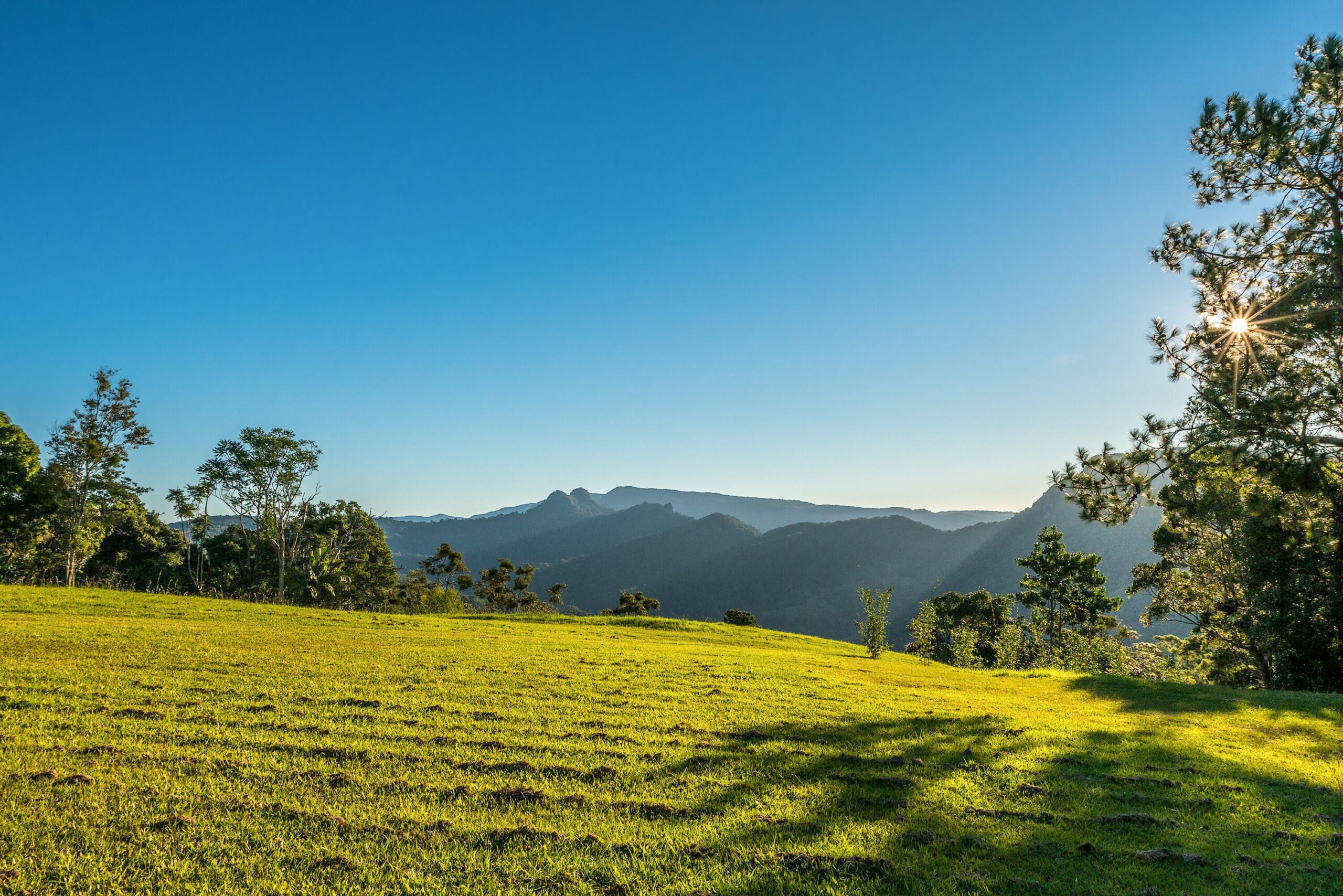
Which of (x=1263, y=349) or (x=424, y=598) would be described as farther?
(x=424, y=598)

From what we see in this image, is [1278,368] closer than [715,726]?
No

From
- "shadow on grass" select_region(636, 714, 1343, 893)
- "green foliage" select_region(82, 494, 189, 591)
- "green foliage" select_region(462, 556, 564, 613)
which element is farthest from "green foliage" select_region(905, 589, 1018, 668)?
"green foliage" select_region(82, 494, 189, 591)

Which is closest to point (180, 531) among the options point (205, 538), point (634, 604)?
point (205, 538)

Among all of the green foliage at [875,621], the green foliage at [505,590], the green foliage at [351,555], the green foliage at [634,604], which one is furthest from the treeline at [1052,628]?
the green foliage at [351,555]

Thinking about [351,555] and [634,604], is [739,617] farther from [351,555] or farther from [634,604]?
[351,555]

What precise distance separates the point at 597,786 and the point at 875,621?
22.7 meters

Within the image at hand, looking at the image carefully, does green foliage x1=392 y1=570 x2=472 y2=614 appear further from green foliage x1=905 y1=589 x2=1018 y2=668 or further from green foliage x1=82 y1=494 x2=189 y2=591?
green foliage x1=905 y1=589 x2=1018 y2=668

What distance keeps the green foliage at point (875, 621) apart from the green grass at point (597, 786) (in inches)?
507

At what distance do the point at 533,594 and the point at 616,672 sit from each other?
5720 centimetres

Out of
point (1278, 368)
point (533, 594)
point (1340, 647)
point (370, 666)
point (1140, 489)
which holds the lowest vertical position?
point (533, 594)

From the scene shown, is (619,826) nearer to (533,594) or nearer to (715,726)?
(715,726)

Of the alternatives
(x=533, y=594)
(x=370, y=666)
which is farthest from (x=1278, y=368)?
(x=533, y=594)

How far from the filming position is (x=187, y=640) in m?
13.9

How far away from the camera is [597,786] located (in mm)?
6133
